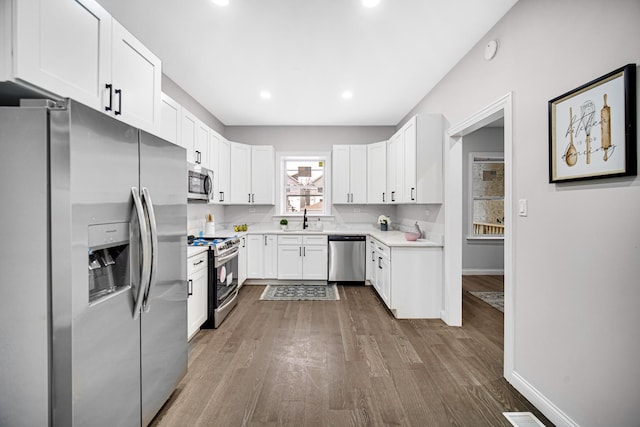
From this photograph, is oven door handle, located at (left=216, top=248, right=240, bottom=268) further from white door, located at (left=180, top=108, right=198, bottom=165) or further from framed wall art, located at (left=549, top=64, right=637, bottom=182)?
framed wall art, located at (left=549, top=64, right=637, bottom=182)

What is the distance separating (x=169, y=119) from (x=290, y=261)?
9.03 feet

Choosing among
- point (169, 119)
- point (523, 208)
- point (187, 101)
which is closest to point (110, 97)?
point (169, 119)

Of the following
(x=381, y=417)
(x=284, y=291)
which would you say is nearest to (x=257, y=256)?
(x=284, y=291)

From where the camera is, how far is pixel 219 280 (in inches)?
129

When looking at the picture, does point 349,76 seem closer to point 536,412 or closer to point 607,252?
point 607,252

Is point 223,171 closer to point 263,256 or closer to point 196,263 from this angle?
point 263,256

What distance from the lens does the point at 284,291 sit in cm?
456

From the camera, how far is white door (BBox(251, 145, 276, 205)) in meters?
5.16

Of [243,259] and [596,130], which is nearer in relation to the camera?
[596,130]

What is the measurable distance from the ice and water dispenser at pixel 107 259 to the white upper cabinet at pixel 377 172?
3.96 metres

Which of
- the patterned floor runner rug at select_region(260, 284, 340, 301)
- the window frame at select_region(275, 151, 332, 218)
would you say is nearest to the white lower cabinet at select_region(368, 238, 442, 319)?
the patterned floor runner rug at select_region(260, 284, 340, 301)

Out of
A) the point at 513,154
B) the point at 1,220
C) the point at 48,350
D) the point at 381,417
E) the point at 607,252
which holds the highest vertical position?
the point at 513,154

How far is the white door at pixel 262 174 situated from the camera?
16.9ft

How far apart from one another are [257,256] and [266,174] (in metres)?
1.41
